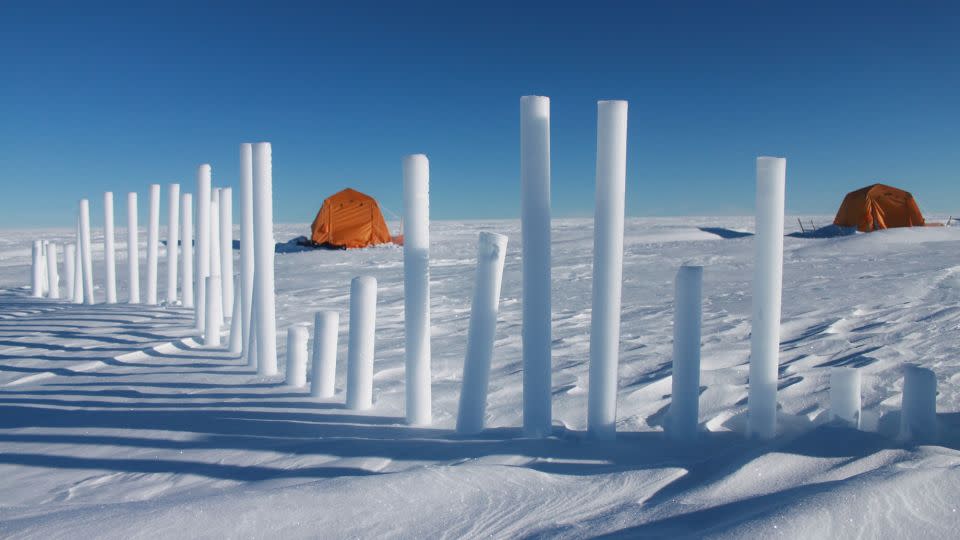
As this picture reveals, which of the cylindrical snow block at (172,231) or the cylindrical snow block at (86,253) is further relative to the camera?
the cylindrical snow block at (86,253)

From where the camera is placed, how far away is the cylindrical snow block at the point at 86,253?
843 centimetres

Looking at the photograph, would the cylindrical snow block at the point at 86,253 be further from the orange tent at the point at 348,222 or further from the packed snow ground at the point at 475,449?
the orange tent at the point at 348,222

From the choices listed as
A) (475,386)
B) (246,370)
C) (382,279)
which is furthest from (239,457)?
(382,279)

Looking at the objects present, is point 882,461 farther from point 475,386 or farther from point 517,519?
point 475,386

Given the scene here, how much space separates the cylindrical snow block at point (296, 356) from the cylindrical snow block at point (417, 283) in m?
0.92

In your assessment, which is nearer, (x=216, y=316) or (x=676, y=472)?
(x=676, y=472)

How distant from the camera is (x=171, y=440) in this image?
9.00 ft

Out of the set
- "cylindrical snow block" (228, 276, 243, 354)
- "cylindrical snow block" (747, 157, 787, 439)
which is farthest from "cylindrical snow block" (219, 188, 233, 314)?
"cylindrical snow block" (747, 157, 787, 439)

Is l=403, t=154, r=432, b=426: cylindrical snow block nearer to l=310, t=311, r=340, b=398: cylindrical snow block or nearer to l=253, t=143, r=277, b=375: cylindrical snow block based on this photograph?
l=310, t=311, r=340, b=398: cylindrical snow block

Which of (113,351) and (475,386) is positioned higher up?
(475,386)

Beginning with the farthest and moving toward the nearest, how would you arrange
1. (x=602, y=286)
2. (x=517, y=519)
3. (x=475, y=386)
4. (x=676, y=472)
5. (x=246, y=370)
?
(x=246, y=370)
(x=475, y=386)
(x=602, y=286)
(x=676, y=472)
(x=517, y=519)

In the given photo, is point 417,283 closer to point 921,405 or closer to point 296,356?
point 296,356

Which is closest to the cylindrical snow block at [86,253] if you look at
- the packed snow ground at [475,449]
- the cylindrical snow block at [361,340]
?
the packed snow ground at [475,449]

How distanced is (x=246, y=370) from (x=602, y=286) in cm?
255
